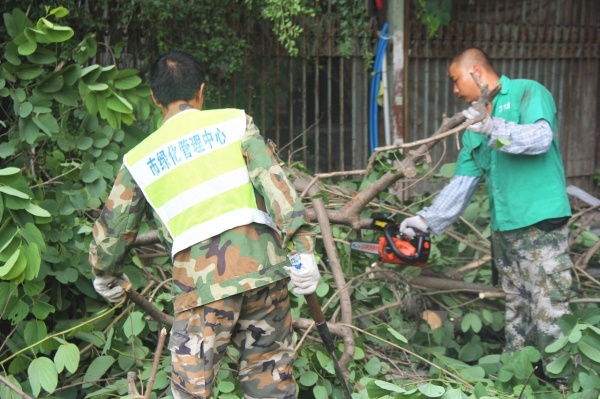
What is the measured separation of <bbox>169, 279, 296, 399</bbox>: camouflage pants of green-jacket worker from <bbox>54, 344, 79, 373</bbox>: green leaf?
1.85 feet

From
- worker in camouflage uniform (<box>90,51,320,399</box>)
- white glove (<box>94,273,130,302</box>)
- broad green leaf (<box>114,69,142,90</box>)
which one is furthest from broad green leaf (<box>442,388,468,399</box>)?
broad green leaf (<box>114,69,142,90</box>)

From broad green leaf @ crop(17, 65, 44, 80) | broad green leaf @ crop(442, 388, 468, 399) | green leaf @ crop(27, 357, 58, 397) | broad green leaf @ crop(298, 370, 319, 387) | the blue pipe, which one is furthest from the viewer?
the blue pipe

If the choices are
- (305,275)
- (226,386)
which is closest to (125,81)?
(226,386)

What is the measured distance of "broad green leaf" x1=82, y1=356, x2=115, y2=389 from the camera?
376 cm

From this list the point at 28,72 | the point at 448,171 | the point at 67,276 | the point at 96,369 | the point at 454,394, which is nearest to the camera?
the point at 454,394

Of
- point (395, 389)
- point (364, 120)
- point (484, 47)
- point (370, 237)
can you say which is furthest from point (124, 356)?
point (484, 47)

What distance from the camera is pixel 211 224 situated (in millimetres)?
2980

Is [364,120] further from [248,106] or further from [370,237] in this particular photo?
[370,237]

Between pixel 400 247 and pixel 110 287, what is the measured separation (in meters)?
1.56

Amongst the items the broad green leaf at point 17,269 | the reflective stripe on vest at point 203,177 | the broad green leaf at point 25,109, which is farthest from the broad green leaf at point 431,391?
the broad green leaf at point 25,109

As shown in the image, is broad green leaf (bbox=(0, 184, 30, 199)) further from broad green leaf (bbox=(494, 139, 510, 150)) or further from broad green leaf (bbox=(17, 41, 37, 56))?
broad green leaf (bbox=(494, 139, 510, 150))

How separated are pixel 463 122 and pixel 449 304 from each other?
123 cm

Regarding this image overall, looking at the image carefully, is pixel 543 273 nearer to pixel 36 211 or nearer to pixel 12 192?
pixel 36 211

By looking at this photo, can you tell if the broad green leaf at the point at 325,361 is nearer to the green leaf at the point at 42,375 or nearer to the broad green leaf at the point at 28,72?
the green leaf at the point at 42,375
